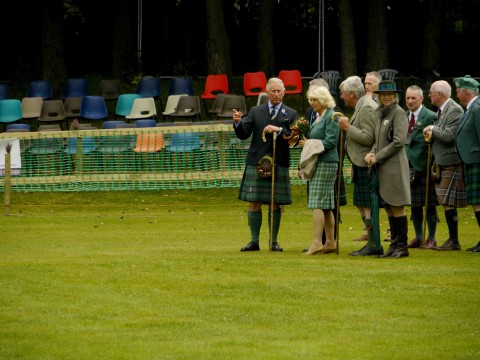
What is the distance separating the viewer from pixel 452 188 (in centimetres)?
1480

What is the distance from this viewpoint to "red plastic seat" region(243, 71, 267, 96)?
3139 cm

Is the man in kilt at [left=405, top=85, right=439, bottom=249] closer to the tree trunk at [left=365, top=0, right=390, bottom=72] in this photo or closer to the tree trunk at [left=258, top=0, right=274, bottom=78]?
the tree trunk at [left=365, top=0, right=390, bottom=72]

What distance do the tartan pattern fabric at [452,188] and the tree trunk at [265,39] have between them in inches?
773

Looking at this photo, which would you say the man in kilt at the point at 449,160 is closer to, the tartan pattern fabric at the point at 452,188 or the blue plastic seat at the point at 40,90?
the tartan pattern fabric at the point at 452,188

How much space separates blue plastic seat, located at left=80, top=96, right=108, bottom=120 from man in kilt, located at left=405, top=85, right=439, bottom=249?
15.3 m

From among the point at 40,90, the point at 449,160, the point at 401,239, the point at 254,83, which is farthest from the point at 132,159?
the point at 401,239

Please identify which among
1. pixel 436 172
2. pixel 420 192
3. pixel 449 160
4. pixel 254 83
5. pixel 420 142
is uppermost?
pixel 254 83

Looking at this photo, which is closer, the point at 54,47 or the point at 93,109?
the point at 93,109

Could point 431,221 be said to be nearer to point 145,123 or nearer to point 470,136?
point 470,136

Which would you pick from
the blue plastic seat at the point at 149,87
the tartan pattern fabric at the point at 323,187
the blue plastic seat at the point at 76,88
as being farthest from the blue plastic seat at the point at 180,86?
the tartan pattern fabric at the point at 323,187

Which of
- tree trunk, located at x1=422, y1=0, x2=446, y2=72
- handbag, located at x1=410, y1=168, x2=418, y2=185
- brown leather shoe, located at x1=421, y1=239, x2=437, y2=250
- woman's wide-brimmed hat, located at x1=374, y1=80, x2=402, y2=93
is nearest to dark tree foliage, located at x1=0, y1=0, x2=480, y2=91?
tree trunk, located at x1=422, y1=0, x2=446, y2=72

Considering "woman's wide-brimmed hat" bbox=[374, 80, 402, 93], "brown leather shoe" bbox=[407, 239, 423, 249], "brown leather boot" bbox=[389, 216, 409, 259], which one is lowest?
"brown leather shoe" bbox=[407, 239, 423, 249]

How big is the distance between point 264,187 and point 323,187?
0.97 metres

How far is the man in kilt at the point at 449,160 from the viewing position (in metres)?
14.8
